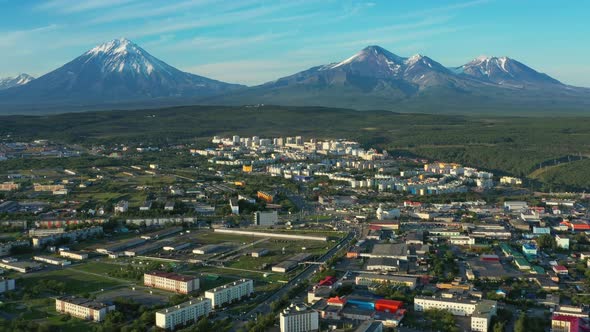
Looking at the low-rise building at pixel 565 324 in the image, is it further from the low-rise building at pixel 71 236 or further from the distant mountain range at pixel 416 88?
the distant mountain range at pixel 416 88

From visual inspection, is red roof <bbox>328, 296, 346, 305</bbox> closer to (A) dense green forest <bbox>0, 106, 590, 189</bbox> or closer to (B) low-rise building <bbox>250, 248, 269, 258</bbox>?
(B) low-rise building <bbox>250, 248, 269, 258</bbox>

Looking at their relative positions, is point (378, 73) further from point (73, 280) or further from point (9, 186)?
point (73, 280)

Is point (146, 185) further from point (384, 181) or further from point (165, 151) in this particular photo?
point (165, 151)

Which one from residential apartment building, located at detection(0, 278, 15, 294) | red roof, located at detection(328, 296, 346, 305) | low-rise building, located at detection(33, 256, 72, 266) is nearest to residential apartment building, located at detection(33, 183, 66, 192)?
low-rise building, located at detection(33, 256, 72, 266)

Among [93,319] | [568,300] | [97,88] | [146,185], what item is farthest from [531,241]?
[97,88]

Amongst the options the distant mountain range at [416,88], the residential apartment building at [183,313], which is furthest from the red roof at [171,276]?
the distant mountain range at [416,88]
